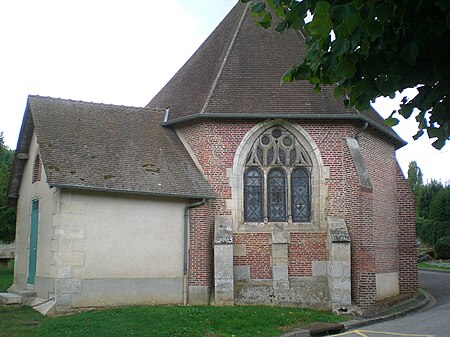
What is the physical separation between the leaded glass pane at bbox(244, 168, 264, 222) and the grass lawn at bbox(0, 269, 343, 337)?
115 inches

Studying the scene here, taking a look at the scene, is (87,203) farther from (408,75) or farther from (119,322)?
(408,75)

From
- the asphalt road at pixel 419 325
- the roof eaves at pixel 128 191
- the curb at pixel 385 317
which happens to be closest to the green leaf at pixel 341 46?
the asphalt road at pixel 419 325

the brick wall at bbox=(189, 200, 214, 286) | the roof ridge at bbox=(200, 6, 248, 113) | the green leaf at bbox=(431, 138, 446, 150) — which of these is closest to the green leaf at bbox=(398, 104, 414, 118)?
the green leaf at bbox=(431, 138, 446, 150)

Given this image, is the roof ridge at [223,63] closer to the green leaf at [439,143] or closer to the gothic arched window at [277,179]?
the gothic arched window at [277,179]

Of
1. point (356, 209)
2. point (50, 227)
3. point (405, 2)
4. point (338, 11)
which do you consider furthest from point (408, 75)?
point (50, 227)

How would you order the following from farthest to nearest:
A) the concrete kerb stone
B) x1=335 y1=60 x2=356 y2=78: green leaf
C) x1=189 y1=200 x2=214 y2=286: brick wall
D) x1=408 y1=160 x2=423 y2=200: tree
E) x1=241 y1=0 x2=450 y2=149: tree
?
x1=408 y1=160 x2=423 y2=200: tree
x1=189 y1=200 x2=214 y2=286: brick wall
the concrete kerb stone
x1=335 y1=60 x2=356 y2=78: green leaf
x1=241 y1=0 x2=450 y2=149: tree

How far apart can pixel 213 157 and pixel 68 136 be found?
4.13 meters

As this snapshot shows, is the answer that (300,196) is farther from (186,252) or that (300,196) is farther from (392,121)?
(392,121)

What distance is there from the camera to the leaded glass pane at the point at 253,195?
49.6 ft

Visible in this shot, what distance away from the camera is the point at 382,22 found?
4.62 meters

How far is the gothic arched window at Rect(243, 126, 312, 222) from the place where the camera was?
1513 centimetres

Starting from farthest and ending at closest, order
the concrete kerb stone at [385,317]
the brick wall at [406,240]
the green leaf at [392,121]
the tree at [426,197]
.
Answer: the tree at [426,197] < the brick wall at [406,240] < the concrete kerb stone at [385,317] < the green leaf at [392,121]

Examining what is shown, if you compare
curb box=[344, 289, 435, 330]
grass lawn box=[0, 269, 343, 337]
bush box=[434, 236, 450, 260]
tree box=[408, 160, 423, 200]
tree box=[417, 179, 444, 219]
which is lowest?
curb box=[344, 289, 435, 330]

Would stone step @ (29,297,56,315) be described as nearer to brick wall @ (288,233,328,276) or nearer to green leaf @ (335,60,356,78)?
brick wall @ (288,233,328,276)
